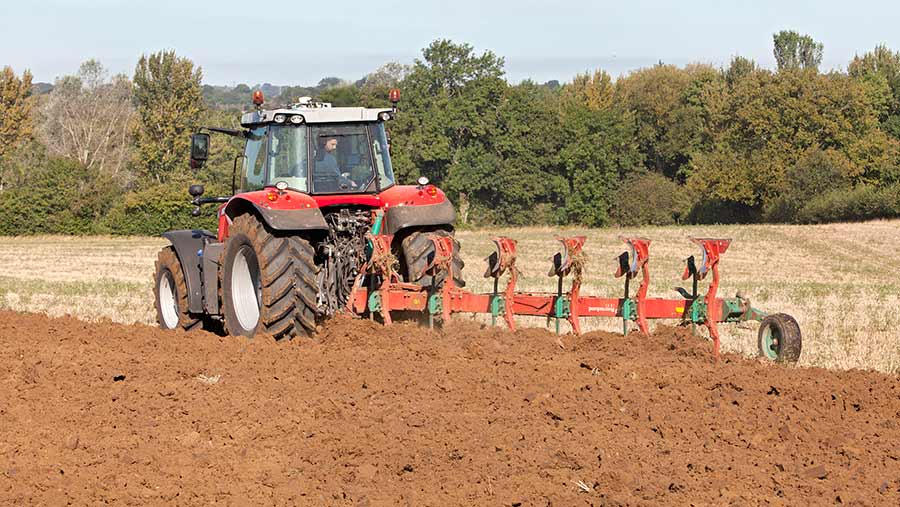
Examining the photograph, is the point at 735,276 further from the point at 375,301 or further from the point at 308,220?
the point at 308,220

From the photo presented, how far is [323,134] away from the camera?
10.6 m

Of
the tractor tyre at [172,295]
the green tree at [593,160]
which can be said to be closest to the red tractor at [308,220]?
the tractor tyre at [172,295]

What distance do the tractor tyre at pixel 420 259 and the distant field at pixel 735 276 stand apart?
1.91 m

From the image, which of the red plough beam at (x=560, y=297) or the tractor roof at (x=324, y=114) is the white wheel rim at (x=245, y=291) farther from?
the tractor roof at (x=324, y=114)

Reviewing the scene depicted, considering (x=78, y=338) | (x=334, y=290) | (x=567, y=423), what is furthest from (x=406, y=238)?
(x=567, y=423)

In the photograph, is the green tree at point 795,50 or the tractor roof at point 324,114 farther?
the green tree at point 795,50

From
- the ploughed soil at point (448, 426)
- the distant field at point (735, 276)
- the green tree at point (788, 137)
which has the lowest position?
the distant field at point (735, 276)

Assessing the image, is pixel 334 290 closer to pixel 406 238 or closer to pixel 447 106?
pixel 406 238

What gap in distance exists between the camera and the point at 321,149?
10.6m

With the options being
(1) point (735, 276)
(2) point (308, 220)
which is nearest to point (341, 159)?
(2) point (308, 220)

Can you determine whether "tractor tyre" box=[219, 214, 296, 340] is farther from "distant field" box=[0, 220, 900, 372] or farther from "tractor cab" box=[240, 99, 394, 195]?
"distant field" box=[0, 220, 900, 372]

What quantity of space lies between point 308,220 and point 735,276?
18.7 metres

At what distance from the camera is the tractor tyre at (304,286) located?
9641mm

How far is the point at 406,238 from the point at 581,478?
5.06 meters
